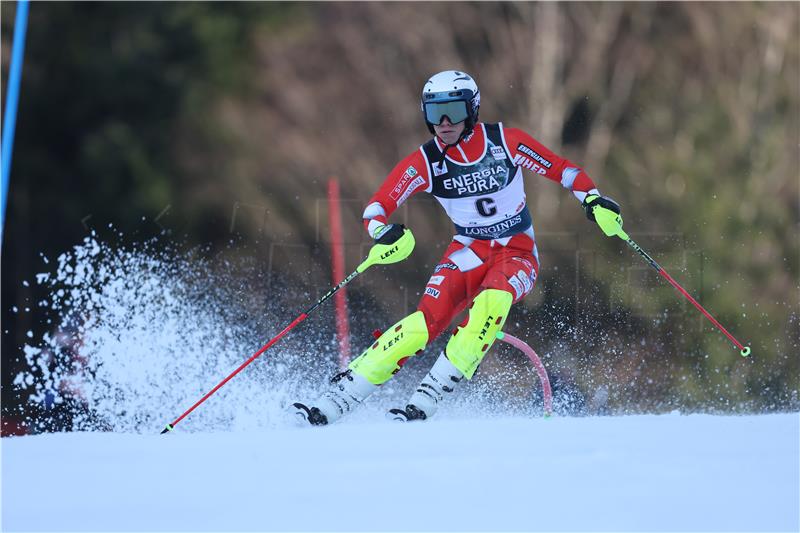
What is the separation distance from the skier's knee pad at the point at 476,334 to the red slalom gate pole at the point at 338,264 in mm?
3140

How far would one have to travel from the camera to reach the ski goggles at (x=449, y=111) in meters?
4.12

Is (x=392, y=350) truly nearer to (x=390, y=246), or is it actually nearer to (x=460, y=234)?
(x=390, y=246)

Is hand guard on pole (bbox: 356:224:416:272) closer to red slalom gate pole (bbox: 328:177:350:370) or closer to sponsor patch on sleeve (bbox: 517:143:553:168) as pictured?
sponsor patch on sleeve (bbox: 517:143:553:168)

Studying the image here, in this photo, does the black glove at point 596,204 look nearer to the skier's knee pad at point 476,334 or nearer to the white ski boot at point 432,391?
the skier's knee pad at point 476,334

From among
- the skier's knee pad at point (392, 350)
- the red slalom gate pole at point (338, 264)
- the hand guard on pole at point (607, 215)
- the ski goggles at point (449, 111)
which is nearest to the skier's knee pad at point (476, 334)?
the skier's knee pad at point (392, 350)

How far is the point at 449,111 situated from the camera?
4129mm

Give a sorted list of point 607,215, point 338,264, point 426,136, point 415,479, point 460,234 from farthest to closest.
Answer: point 426,136, point 338,264, point 460,234, point 607,215, point 415,479

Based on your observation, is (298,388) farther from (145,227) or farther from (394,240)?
(145,227)

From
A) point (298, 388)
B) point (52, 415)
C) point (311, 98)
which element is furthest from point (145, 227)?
point (298, 388)

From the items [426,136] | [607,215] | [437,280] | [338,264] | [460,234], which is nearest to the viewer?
[607,215]

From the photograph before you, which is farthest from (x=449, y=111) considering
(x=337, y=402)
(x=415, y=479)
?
(x=415, y=479)

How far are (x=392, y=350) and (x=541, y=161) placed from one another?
101 cm

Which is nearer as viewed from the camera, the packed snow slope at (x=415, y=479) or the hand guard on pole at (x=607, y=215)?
the packed snow slope at (x=415, y=479)

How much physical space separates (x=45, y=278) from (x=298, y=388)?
427cm
